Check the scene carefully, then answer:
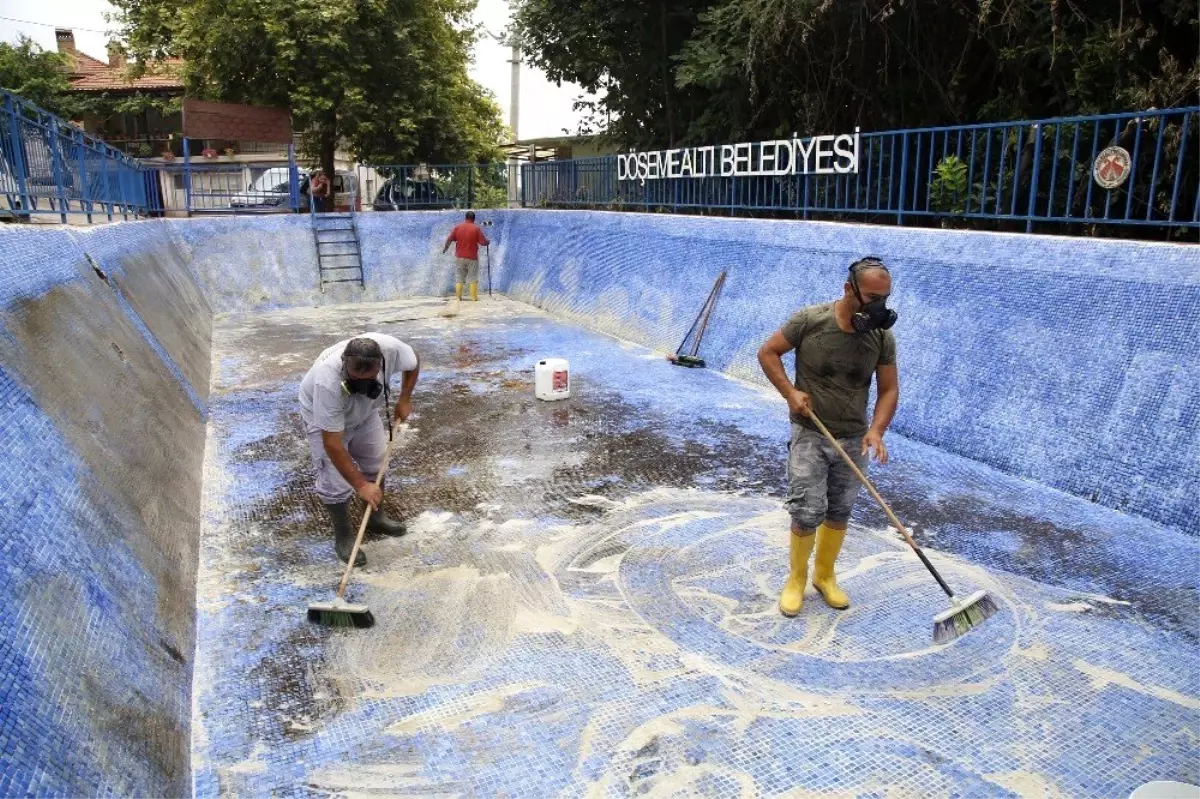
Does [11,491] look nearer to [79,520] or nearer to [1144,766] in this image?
[79,520]

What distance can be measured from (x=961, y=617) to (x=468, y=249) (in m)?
13.0

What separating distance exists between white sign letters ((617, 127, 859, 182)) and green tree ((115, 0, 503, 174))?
30.9ft

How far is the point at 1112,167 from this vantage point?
5.93 metres

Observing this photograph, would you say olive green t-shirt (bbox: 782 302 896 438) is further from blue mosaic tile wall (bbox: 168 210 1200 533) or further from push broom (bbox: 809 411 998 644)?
blue mosaic tile wall (bbox: 168 210 1200 533)

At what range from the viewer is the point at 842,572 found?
15.0 feet

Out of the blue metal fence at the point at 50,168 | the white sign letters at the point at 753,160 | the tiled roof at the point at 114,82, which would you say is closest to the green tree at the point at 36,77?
the tiled roof at the point at 114,82

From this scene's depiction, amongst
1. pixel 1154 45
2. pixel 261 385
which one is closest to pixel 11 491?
pixel 261 385

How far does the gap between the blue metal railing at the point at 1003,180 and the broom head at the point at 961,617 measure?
3273mm

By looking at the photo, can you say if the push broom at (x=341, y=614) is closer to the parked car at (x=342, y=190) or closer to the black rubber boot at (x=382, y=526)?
the black rubber boot at (x=382, y=526)

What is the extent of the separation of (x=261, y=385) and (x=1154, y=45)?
9.35 meters

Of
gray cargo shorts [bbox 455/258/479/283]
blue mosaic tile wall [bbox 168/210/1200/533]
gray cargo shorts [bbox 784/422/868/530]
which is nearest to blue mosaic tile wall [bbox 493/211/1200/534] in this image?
blue mosaic tile wall [bbox 168/210/1200/533]

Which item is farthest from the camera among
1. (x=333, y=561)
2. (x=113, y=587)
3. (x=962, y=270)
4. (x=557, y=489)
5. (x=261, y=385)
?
(x=261, y=385)

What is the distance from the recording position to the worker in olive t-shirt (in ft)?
13.1

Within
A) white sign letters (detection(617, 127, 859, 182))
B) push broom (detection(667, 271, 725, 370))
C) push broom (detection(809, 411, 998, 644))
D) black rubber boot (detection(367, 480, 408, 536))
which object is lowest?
black rubber boot (detection(367, 480, 408, 536))
